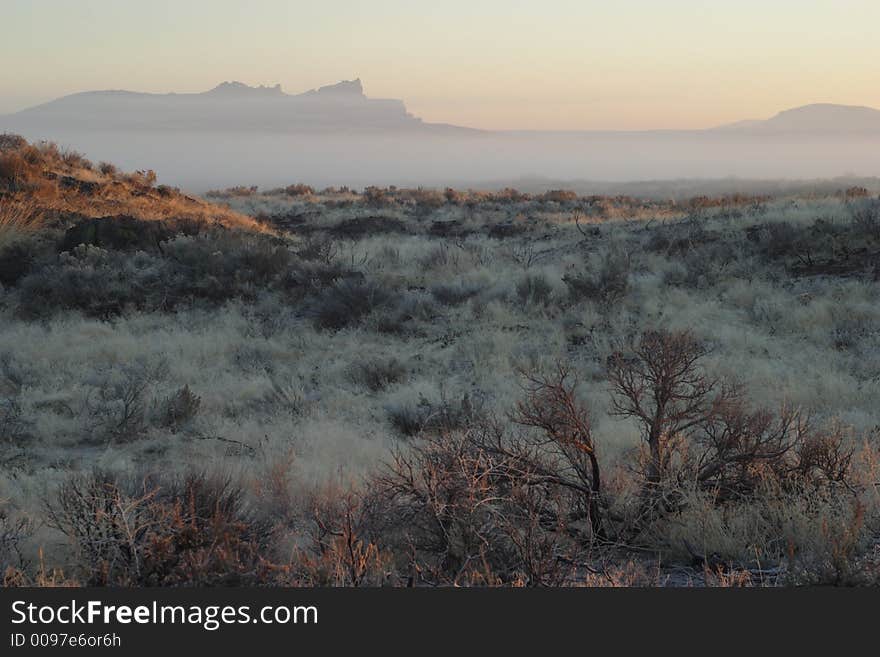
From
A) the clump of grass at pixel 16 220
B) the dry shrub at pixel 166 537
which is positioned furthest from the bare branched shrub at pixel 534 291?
the clump of grass at pixel 16 220

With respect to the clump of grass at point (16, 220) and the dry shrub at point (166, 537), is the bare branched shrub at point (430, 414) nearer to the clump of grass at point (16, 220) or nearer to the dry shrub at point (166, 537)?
the dry shrub at point (166, 537)

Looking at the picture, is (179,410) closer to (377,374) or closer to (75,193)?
(377,374)

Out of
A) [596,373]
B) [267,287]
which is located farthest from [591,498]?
[267,287]

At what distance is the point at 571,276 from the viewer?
1412cm

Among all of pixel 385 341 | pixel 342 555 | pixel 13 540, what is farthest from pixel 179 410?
pixel 342 555

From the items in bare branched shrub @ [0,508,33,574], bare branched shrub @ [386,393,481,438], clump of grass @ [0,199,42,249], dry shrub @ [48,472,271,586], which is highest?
clump of grass @ [0,199,42,249]

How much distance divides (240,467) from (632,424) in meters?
3.63

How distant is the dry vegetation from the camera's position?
3.79m

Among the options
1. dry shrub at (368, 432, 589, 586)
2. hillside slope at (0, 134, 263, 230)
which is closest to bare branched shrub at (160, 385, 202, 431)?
dry shrub at (368, 432, 589, 586)

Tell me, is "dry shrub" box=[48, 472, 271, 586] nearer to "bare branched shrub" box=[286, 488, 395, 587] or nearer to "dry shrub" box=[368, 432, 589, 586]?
"bare branched shrub" box=[286, 488, 395, 587]

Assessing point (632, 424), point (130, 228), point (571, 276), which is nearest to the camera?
point (632, 424)

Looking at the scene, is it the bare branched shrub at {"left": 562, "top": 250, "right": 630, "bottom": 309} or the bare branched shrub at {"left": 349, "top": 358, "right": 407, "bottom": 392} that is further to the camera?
the bare branched shrub at {"left": 562, "top": 250, "right": 630, "bottom": 309}

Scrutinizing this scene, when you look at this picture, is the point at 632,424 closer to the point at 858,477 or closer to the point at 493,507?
the point at 858,477

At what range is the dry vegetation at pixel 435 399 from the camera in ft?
12.4
